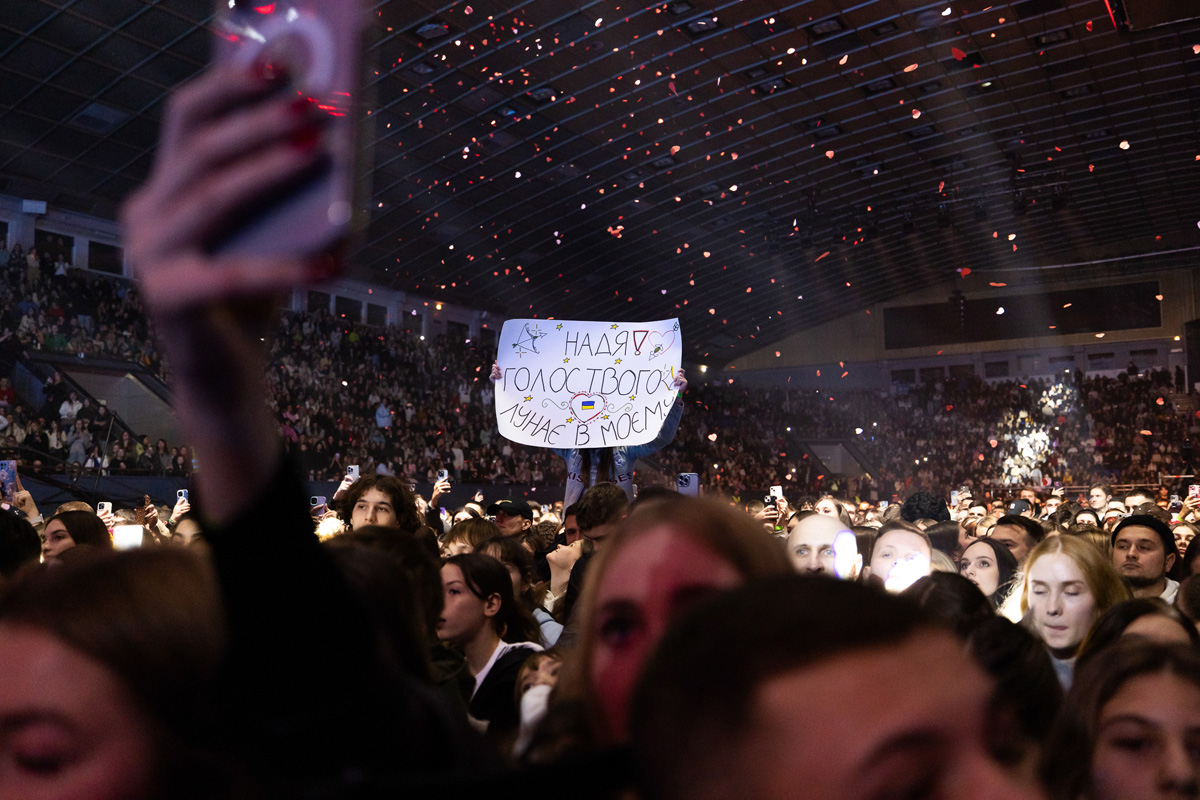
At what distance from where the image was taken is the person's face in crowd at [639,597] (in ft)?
4.15

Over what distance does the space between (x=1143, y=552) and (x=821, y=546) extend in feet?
6.65

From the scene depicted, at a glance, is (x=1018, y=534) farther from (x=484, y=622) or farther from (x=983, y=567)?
(x=484, y=622)

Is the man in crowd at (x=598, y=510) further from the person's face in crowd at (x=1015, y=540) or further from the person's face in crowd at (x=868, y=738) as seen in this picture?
the person's face in crowd at (x=868, y=738)

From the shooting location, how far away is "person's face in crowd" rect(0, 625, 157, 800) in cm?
107

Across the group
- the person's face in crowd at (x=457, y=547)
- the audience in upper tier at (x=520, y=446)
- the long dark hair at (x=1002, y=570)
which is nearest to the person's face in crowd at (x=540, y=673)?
the person's face in crowd at (x=457, y=547)

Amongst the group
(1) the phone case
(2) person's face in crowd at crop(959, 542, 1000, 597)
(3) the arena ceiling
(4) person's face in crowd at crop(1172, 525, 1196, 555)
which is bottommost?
(4) person's face in crowd at crop(1172, 525, 1196, 555)

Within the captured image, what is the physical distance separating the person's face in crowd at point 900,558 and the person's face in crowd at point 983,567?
24 centimetres

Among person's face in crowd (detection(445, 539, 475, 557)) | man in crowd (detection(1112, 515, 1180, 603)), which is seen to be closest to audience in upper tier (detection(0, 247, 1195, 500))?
person's face in crowd (detection(445, 539, 475, 557))

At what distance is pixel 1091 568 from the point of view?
370cm

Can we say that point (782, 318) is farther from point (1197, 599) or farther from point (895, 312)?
point (1197, 599)

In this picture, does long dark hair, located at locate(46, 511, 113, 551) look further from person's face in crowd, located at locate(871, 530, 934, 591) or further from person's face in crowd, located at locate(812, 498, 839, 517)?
person's face in crowd, located at locate(812, 498, 839, 517)

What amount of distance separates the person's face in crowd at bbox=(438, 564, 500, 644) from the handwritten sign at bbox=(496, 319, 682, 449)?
3730mm

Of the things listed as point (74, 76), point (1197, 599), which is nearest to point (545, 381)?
point (1197, 599)

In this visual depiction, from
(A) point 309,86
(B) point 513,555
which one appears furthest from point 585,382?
(A) point 309,86
